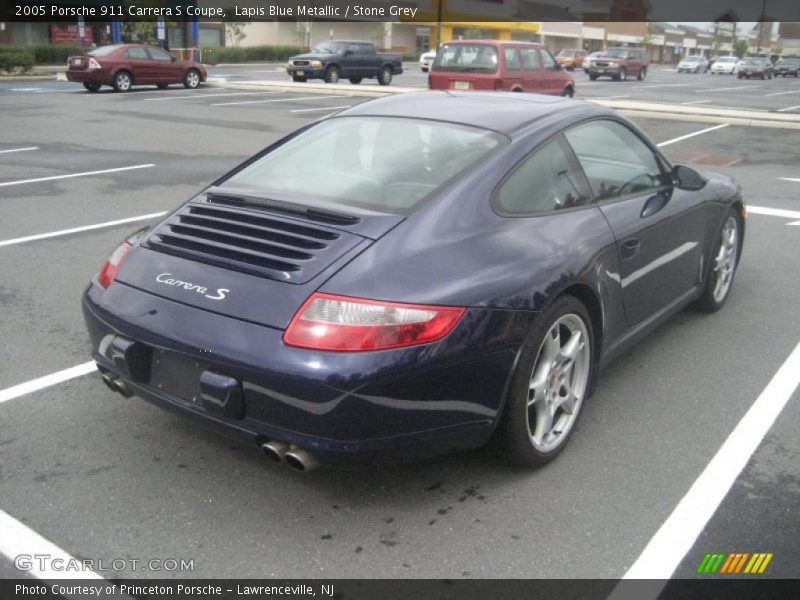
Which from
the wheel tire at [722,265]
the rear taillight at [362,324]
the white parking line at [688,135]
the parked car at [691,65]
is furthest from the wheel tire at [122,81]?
the parked car at [691,65]

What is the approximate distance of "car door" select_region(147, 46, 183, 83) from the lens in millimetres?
25828

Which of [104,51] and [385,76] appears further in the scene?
[385,76]

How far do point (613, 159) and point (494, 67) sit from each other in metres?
14.3

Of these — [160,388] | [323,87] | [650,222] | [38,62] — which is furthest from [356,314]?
[38,62]

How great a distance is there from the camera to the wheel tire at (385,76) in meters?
30.7

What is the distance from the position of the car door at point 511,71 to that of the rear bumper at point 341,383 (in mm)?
15534

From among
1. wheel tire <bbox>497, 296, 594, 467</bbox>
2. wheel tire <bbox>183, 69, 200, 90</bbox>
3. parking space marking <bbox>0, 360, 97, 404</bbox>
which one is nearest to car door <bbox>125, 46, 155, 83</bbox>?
wheel tire <bbox>183, 69, 200, 90</bbox>

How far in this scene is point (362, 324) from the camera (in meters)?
2.83

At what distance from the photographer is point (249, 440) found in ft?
9.66

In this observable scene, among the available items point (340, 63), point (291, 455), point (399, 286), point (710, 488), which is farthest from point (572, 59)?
point (291, 455)

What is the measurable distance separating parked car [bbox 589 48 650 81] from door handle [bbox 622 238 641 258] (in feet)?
133

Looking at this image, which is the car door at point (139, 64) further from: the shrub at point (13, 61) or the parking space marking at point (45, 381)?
the parking space marking at point (45, 381)

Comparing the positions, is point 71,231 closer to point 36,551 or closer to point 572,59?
point 36,551

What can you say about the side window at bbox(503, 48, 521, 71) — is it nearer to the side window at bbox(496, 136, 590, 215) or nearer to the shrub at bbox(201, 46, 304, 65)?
the side window at bbox(496, 136, 590, 215)
